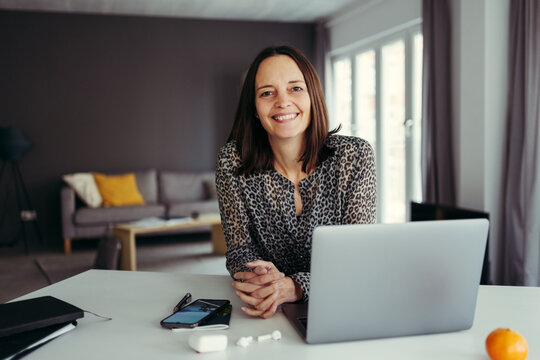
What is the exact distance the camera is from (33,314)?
1021 millimetres

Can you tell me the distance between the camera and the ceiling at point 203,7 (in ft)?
18.5

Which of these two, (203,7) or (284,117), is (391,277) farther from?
(203,7)

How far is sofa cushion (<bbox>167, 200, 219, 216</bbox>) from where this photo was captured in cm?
568

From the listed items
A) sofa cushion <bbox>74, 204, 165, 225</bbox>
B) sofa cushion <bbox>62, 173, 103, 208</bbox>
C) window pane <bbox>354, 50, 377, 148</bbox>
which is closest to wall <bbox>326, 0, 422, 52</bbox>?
window pane <bbox>354, 50, 377, 148</bbox>

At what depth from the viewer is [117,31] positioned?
625cm

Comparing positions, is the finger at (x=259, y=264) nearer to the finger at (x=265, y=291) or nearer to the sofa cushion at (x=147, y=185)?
the finger at (x=265, y=291)

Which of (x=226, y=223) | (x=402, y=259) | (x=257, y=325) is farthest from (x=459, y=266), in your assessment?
(x=226, y=223)

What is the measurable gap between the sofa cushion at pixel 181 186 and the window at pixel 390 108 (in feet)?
6.66

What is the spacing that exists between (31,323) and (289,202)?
811 mm

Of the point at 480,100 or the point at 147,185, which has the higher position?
the point at 480,100

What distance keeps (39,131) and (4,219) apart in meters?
1.15

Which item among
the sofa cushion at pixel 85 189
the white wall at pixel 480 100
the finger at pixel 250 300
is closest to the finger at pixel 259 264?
the finger at pixel 250 300

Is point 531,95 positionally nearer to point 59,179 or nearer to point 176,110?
point 176,110

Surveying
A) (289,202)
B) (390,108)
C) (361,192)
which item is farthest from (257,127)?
(390,108)
